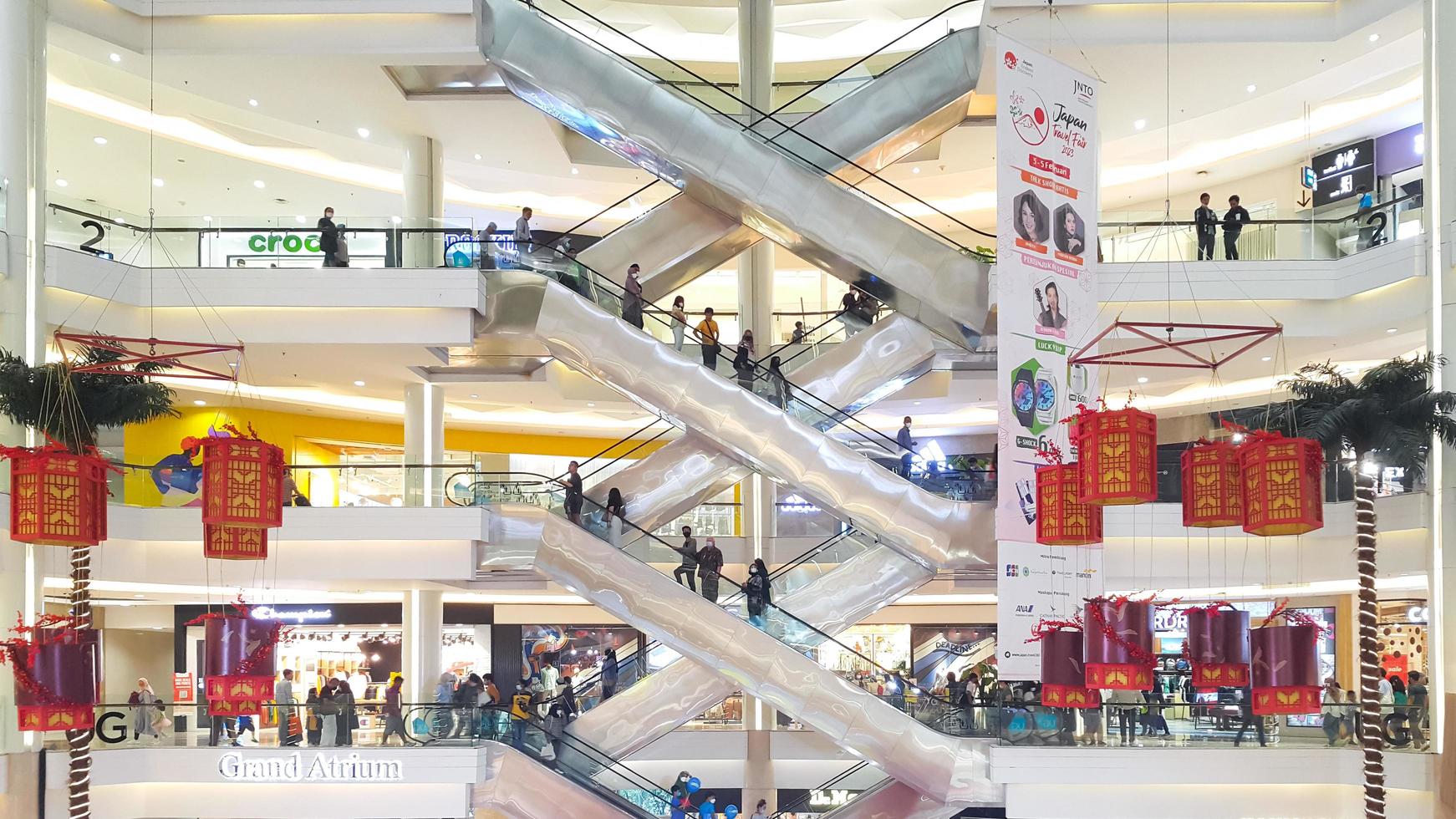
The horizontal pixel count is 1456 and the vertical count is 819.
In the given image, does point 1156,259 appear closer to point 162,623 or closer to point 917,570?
point 917,570

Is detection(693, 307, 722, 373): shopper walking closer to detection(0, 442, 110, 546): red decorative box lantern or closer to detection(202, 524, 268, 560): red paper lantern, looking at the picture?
detection(202, 524, 268, 560): red paper lantern

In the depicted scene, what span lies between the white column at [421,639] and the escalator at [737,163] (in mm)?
8648

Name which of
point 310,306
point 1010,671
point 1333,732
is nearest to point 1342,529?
point 1333,732

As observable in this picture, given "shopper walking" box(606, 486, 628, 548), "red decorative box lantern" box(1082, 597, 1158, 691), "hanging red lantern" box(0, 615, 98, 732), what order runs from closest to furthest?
"hanging red lantern" box(0, 615, 98, 732)
"red decorative box lantern" box(1082, 597, 1158, 691)
"shopper walking" box(606, 486, 628, 548)

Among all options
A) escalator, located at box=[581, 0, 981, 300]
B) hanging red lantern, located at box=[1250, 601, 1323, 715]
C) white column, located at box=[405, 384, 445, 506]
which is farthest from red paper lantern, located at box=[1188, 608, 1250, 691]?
white column, located at box=[405, 384, 445, 506]

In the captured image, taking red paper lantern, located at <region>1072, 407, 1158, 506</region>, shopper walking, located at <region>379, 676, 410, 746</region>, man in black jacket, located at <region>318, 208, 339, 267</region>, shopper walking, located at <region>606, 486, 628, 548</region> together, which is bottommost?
shopper walking, located at <region>379, 676, 410, 746</region>

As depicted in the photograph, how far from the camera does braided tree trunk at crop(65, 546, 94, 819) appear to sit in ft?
48.9

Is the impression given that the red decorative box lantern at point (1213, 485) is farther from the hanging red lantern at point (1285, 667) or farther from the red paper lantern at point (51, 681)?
the red paper lantern at point (51, 681)

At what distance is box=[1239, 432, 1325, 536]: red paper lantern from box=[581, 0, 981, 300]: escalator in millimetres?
8652

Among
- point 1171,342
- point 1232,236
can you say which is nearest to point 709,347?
point 1171,342

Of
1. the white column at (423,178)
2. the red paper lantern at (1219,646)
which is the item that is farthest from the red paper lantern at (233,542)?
the white column at (423,178)

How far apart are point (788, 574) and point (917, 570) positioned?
5.73 ft

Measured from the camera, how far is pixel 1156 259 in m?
18.4

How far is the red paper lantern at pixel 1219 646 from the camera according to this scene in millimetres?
13039
